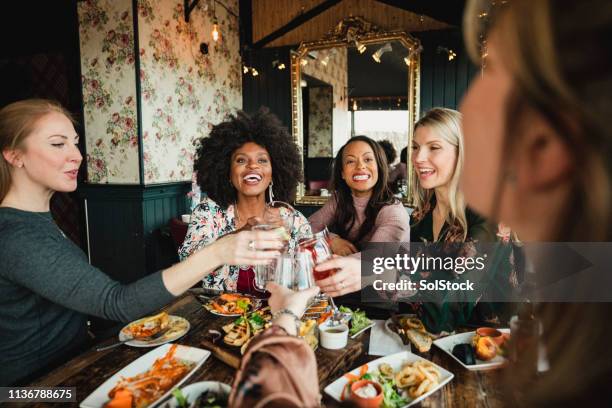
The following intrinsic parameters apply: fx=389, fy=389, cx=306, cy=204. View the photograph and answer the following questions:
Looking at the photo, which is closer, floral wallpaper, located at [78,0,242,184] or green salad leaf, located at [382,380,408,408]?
green salad leaf, located at [382,380,408,408]

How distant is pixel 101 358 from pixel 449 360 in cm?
107

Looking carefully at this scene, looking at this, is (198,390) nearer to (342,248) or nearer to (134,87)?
(342,248)

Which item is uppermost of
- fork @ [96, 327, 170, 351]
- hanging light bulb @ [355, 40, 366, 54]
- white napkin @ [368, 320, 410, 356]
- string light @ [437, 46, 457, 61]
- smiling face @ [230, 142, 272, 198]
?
hanging light bulb @ [355, 40, 366, 54]

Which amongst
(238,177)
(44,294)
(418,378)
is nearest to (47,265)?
(44,294)

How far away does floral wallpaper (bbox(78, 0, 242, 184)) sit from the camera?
11.7 feet

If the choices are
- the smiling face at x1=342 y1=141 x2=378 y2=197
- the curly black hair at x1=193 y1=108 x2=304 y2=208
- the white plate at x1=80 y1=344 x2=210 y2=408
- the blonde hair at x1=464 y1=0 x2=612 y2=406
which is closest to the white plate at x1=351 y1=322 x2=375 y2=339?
the white plate at x1=80 y1=344 x2=210 y2=408

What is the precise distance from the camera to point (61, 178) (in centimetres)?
147

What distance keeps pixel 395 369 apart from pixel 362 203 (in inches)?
61.4

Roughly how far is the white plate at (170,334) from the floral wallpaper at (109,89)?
8.26ft

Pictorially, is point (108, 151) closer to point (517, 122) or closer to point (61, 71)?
point (61, 71)

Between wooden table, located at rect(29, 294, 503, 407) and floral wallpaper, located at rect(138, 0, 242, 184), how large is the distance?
2.70 metres

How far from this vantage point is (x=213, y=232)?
2283 mm

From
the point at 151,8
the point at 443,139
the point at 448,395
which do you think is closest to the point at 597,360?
the point at 448,395

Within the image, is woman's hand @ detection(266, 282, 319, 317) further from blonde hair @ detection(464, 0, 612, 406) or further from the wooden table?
blonde hair @ detection(464, 0, 612, 406)
